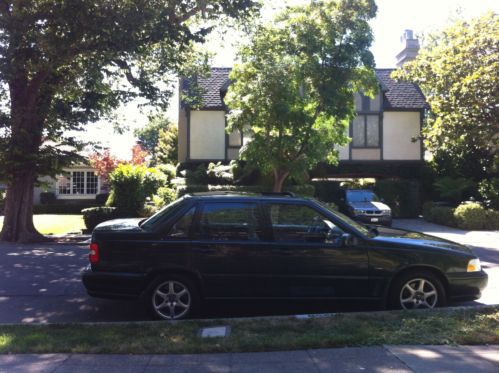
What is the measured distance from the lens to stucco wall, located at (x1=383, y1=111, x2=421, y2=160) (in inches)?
1049

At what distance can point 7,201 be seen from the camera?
50.8 ft

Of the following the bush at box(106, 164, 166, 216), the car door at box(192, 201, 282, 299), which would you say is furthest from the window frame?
the bush at box(106, 164, 166, 216)

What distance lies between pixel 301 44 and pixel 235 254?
1038cm

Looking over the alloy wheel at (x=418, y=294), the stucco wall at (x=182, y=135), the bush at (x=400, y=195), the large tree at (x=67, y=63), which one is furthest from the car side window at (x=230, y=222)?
the stucco wall at (x=182, y=135)

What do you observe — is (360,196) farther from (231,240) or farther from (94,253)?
(94,253)

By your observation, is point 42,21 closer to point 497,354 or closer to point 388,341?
point 388,341

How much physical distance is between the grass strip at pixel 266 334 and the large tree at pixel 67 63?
23.2 ft

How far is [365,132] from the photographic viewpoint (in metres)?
26.7

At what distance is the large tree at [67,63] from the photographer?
36.0 ft

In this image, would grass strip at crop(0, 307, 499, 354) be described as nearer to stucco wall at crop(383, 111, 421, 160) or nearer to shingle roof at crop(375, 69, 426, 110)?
stucco wall at crop(383, 111, 421, 160)

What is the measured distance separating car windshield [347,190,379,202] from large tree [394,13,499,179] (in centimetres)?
332

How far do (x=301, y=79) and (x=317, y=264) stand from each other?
32.9 feet

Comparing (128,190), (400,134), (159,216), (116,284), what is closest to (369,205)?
(400,134)

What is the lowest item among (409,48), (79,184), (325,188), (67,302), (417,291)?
(67,302)
